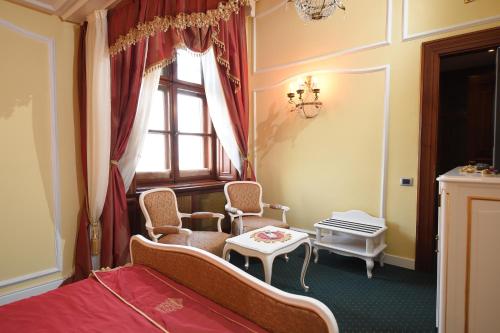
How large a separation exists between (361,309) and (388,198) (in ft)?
3.91

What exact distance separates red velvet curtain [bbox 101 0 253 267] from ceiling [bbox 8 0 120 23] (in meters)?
0.12

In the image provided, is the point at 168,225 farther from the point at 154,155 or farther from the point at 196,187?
the point at 154,155

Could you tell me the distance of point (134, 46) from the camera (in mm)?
2273

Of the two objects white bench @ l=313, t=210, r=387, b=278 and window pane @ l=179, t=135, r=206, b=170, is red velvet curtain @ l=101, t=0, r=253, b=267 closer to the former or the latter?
window pane @ l=179, t=135, r=206, b=170

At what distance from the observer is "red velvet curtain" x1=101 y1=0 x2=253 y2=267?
1653mm

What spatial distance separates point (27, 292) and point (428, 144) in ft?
11.7

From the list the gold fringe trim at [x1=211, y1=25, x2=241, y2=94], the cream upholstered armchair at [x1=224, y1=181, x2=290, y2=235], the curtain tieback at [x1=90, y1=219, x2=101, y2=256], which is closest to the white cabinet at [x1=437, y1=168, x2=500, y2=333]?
the cream upholstered armchair at [x1=224, y1=181, x2=290, y2=235]

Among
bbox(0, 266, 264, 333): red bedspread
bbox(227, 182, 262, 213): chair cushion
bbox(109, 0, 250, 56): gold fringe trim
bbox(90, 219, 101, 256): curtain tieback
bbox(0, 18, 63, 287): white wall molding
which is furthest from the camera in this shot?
bbox(227, 182, 262, 213): chair cushion

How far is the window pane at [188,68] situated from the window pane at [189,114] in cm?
21

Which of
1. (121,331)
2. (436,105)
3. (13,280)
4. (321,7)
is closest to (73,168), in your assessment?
(13,280)

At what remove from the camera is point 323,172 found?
10.3ft

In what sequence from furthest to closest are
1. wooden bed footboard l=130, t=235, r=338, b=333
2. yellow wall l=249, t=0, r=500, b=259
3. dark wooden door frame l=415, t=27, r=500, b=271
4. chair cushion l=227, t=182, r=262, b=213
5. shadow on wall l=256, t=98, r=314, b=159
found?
shadow on wall l=256, t=98, r=314, b=159 → chair cushion l=227, t=182, r=262, b=213 → yellow wall l=249, t=0, r=500, b=259 → dark wooden door frame l=415, t=27, r=500, b=271 → wooden bed footboard l=130, t=235, r=338, b=333

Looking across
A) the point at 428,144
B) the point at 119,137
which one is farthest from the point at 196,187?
the point at 428,144

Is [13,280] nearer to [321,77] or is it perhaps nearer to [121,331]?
[121,331]
